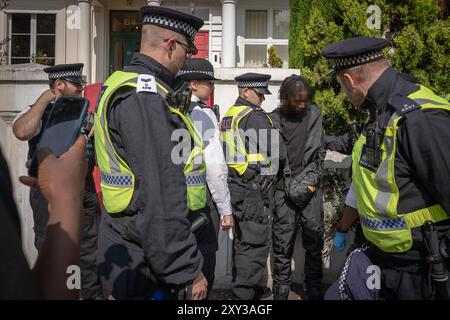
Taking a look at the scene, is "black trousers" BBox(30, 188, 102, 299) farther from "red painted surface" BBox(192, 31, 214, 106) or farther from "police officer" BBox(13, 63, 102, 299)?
"red painted surface" BBox(192, 31, 214, 106)

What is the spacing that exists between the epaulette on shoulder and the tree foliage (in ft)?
8.57

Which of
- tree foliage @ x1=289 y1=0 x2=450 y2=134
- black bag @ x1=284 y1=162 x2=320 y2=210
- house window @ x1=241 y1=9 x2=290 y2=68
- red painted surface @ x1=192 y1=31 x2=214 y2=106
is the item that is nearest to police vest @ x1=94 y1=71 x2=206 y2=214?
black bag @ x1=284 y1=162 x2=320 y2=210

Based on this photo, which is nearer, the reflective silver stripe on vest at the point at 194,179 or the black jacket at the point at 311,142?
the reflective silver stripe on vest at the point at 194,179

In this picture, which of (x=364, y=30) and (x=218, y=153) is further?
(x=364, y=30)

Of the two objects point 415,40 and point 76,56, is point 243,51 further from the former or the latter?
point 415,40

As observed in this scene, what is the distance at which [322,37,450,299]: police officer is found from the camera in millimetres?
2014

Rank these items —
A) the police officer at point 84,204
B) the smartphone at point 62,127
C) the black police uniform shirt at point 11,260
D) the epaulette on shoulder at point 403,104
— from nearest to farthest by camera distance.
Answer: the black police uniform shirt at point 11,260, the smartphone at point 62,127, the epaulette on shoulder at point 403,104, the police officer at point 84,204

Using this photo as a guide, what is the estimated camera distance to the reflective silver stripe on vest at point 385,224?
2137mm

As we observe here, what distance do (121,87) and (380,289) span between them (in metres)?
1.77

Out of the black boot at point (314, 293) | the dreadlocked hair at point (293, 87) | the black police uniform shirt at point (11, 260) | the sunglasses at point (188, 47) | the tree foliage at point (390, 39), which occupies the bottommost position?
the black boot at point (314, 293)

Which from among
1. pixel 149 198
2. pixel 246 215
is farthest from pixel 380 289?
pixel 246 215

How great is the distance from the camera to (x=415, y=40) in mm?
4930

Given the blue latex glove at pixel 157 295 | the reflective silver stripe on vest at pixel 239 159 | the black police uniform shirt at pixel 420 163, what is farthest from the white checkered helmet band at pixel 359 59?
the reflective silver stripe on vest at pixel 239 159

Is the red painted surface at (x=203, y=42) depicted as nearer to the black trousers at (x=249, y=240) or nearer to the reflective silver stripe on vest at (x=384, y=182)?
the black trousers at (x=249, y=240)
